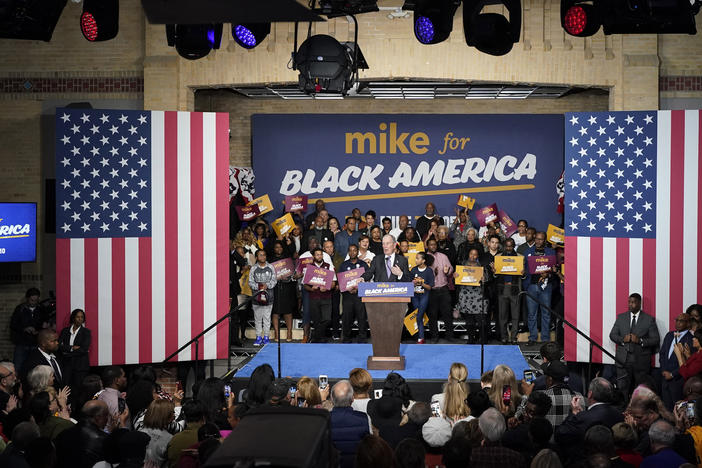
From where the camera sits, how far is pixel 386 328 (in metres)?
10.5

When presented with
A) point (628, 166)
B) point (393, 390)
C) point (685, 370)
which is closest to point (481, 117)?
point (628, 166)

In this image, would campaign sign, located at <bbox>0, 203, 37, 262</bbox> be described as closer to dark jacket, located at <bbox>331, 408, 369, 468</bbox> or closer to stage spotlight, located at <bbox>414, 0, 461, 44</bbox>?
stage spotlight, located at <bbox>414, 0, 461, 44</bbox>

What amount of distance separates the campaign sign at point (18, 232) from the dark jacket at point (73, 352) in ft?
8.85

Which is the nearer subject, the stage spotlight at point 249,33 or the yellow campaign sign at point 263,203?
the stage spotlight at point 249,33

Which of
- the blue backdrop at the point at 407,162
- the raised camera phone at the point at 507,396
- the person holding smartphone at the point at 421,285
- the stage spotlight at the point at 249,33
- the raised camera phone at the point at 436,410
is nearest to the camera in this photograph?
the raised camera phone at the point at 436,410

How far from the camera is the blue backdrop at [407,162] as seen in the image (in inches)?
→ 648

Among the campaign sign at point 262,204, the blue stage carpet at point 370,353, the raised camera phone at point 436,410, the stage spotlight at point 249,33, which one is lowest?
the blue stage carpet at point 370,353

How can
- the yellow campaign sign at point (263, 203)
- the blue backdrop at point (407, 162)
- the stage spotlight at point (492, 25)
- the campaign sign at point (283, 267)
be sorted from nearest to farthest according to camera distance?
the stage spotlight at point (492, 25) < the campaign sign at point (283, 267) < the yellow campaign sign at point (263, 203) < the blue backdrop at point (407, 162)

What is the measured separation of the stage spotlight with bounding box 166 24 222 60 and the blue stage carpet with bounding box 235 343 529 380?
423 centimetres

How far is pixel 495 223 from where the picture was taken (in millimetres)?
15711

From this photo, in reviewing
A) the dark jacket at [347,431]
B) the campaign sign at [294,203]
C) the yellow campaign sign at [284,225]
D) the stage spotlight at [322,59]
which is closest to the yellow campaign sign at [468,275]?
the yellow campaign sign at [284,225]

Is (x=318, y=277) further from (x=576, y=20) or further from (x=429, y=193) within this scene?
(x=576, y=20)

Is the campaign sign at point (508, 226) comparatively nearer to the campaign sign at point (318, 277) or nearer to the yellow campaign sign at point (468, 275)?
the yellow campaign sign at point (468, 275)

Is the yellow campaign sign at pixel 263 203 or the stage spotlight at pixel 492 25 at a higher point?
the stage spotlight at pixel 492 25
